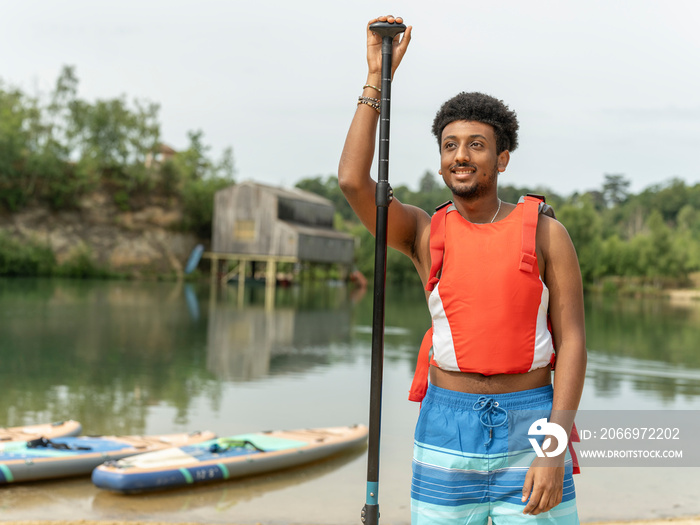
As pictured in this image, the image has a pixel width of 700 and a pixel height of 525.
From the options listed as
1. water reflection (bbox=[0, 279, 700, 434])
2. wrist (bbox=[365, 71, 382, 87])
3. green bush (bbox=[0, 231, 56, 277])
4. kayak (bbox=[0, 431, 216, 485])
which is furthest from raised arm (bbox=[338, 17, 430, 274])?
green bush (bbox=[0, 231, 56, 277])

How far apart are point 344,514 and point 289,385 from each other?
7815 mm

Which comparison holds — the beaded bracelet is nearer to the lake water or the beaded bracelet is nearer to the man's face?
the man's face

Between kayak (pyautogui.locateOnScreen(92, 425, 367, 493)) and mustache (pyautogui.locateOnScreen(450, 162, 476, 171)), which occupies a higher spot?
mustache (pyautogui.locateOnScreen(450, 162, 476, 171))

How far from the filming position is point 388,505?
7980 millimetres

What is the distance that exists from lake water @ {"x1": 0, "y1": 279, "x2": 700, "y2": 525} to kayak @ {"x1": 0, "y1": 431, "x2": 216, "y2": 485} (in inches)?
6.4

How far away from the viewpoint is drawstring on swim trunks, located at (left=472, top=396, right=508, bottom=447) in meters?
2.75

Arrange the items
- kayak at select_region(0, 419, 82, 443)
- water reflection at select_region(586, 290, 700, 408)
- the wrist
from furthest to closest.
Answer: water reflection at select_region(586, 290, 700, 408) < kayak at select_region(0, 419, 82, 443) < the wrist

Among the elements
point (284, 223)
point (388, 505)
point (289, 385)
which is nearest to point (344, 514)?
point (388, 505)

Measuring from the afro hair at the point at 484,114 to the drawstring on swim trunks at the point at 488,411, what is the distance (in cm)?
100

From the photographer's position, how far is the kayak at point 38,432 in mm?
8445

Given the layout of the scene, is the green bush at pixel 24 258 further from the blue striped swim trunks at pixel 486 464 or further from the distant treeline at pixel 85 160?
the blue striped swim trunks at pixel 486 464

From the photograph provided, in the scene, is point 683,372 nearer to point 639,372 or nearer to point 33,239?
point 639,372

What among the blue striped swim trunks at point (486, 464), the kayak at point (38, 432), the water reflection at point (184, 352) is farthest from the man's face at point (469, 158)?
the water reflection at point (184, 352)

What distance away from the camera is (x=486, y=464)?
274cm
